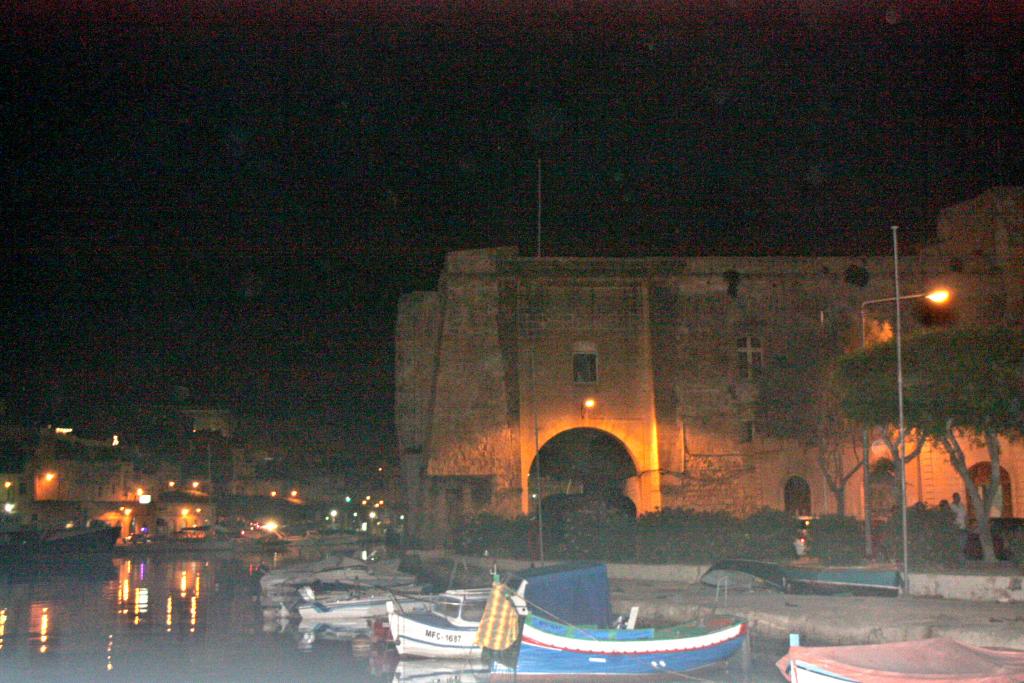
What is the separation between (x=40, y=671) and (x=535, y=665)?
8538 mm

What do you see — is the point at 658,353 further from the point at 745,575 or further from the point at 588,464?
the point at 745,575

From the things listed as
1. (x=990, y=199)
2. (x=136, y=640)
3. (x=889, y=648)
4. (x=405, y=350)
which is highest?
(x=990, y=199)

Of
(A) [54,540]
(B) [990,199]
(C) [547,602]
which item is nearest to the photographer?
(C) [547,602]

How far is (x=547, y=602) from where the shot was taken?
19.7 metres

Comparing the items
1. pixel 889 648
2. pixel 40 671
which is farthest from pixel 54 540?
pixel 889 648

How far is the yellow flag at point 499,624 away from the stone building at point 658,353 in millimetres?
21154

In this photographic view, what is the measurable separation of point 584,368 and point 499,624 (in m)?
23.3

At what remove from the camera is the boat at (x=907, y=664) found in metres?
12.5

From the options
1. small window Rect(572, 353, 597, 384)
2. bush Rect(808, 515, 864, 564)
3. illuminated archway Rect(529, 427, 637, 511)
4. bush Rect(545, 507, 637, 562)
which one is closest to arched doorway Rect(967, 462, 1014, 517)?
bush Rect(808, 515, 864, 564)

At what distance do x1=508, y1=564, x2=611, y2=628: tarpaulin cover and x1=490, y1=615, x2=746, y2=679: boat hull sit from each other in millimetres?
1299

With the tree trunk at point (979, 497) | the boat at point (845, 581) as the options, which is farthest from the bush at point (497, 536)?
the tree trunk at point (979, 497)

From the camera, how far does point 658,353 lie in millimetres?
38719

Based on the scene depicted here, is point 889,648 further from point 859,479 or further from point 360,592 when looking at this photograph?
point 859,479

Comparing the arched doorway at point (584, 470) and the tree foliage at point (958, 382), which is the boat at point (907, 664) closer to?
the tree foliage at point (958, 382)
